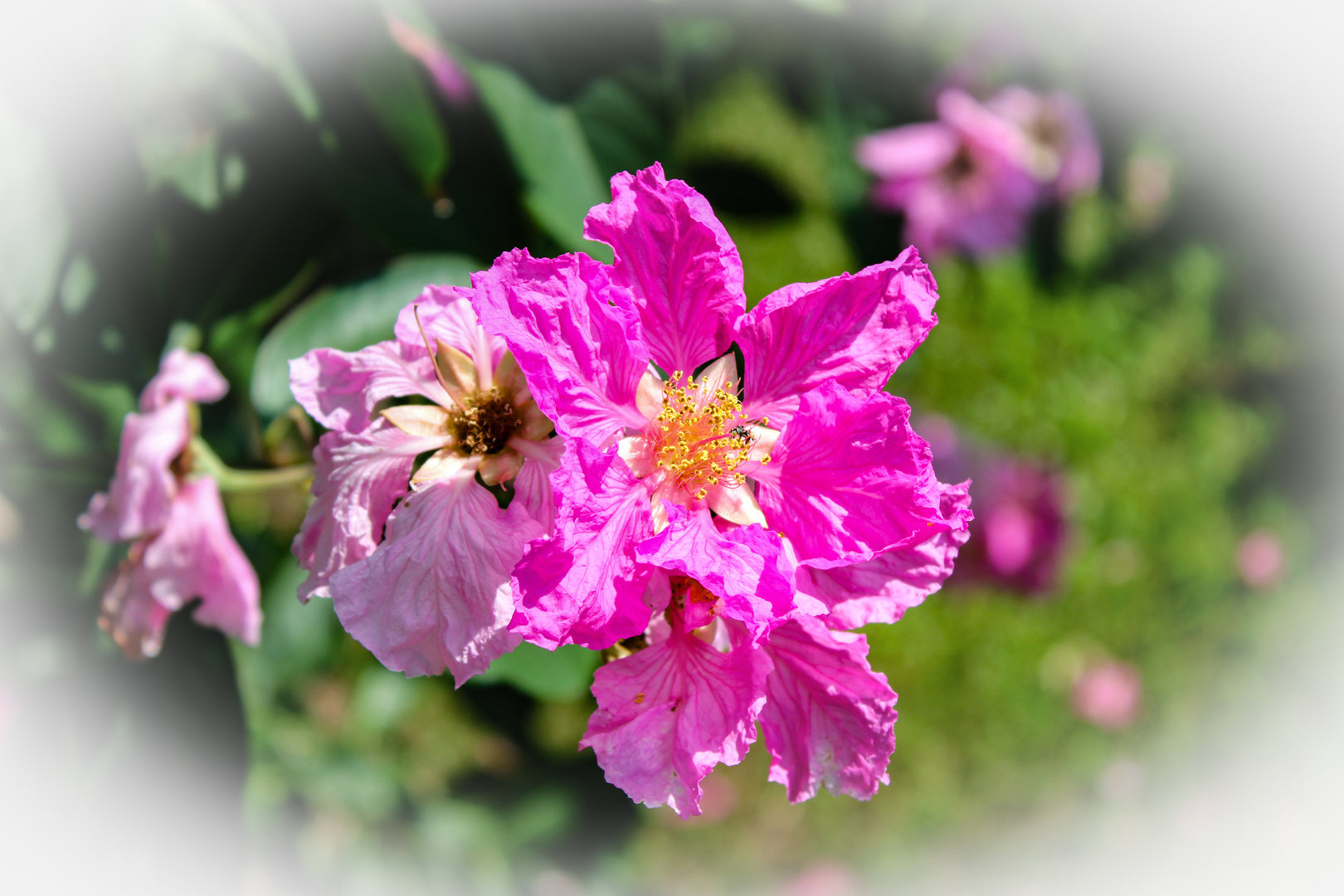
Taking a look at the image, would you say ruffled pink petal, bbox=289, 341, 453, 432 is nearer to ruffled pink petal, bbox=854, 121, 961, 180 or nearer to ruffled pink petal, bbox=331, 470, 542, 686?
ruffled pink petal, bbox=331, 470, 542, 686

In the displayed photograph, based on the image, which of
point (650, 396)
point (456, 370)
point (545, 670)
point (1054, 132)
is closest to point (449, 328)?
point (456, 370)

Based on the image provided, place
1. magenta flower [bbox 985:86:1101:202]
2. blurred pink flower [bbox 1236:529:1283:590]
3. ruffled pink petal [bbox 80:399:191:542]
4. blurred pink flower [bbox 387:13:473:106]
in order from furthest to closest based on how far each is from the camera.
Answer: blurred pink flower [bbox 1236:529:1283:590] → magenta flower [bbox 985:86:1101:202] → blurred pink flower [bbox 387:13:473:106] → ruffled pink petal [bbox 80:399:191:542]

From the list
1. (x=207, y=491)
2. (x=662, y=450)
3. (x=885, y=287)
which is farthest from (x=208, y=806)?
(x=885, y=287)

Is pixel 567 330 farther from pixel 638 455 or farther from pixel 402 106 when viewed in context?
pixel 402 106

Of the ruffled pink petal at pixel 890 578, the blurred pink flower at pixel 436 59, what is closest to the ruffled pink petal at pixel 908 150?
the blurred pink flower at pixel 436 59

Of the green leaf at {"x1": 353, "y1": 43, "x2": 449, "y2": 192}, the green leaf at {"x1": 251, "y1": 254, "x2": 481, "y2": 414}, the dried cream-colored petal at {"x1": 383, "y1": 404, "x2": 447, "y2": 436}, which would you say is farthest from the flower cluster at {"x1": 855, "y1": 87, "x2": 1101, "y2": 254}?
the dried cream-colored petal at {"x1": 383, "y1": 404, "x2": 447, "y2": 436}

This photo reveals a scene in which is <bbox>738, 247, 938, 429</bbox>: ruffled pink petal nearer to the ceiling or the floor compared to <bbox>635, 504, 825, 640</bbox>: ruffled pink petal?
nearer to the ceiling
